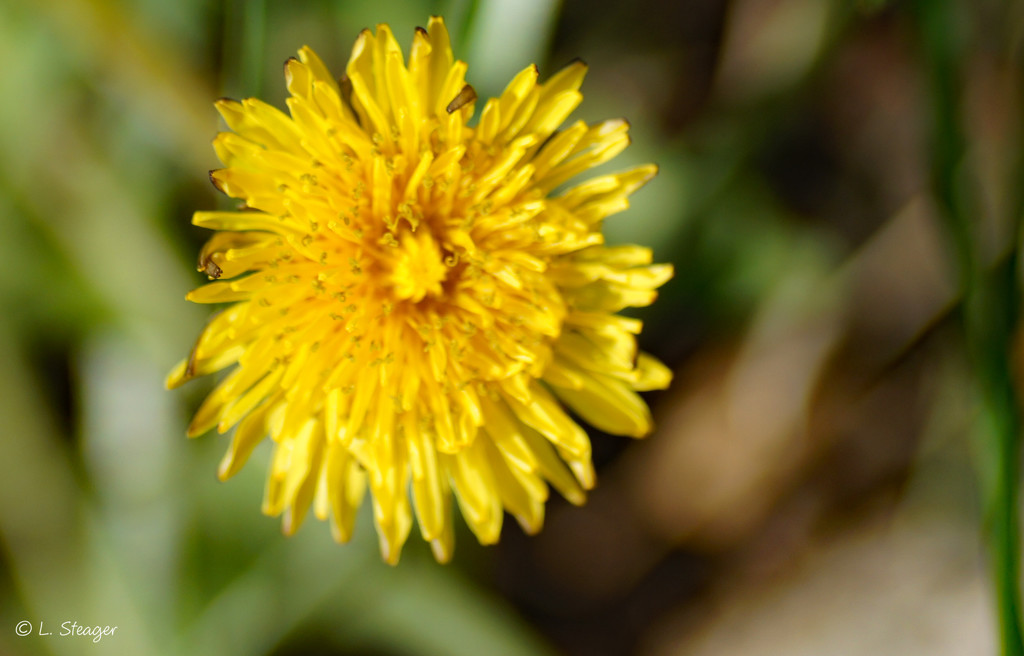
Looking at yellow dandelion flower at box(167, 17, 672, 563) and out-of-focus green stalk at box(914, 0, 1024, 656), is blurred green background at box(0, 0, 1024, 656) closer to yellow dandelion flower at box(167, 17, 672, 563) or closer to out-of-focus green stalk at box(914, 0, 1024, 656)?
out-of-focus green stalk at box(914, 0, 1024, 656)

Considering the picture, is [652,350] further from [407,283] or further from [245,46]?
[245,46]

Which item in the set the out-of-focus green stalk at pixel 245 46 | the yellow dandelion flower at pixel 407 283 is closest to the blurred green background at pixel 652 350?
the out-of-focus green stalk at pixel 245 46

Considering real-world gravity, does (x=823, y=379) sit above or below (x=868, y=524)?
above

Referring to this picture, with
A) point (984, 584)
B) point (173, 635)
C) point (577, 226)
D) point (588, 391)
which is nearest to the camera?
point (577, 226)

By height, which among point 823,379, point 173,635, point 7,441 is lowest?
point 173,635

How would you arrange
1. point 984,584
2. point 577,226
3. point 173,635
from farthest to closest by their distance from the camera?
point 984,584 → point 173,635 → point 577,226

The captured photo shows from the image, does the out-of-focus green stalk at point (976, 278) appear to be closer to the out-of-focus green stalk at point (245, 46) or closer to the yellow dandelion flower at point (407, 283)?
the yellow dandelion flower at point (407, 283)

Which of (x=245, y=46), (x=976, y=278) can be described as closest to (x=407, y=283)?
(x=245, y=46)

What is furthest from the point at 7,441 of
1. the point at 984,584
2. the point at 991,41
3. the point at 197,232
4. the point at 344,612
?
the point at 991,41

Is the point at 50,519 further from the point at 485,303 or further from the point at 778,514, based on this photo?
the point at 778,514
